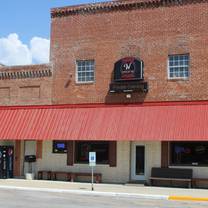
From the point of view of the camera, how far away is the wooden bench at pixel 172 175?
2544 centimetres

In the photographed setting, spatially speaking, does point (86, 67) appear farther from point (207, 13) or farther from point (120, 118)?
point (207, 13)

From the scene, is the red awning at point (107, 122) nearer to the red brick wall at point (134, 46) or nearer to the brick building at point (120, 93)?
the brick building at point (120, 93)

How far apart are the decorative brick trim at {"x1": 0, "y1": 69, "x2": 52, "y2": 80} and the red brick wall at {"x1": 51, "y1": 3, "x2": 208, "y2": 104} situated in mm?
630

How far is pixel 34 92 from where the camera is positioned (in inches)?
1203

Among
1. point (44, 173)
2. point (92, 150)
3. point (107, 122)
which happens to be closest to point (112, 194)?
point (107, 122)

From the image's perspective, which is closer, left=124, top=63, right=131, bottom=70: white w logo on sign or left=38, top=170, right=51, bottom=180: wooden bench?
left=124, top=63, right=131, bottom=70: white w logo on sign

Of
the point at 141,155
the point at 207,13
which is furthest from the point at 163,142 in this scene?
the point at 207,13

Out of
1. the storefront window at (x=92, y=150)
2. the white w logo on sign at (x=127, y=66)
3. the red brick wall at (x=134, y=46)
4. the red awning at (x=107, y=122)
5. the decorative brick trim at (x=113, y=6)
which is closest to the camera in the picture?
the red awning at (x=107, y=122)

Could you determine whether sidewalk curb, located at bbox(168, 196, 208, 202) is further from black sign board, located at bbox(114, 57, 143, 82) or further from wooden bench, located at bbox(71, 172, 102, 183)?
black sign board, located at bbox(114, 57, 143, 82)

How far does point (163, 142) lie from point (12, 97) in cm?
1055

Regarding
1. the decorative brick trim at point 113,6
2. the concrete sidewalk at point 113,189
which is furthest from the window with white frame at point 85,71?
the concrete sidewalk at point 113,189

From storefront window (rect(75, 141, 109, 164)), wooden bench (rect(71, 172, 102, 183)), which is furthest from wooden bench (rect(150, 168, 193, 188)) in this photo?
storefront window (rect(75, 141, 109, 164))

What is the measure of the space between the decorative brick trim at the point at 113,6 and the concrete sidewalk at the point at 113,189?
10413 mm

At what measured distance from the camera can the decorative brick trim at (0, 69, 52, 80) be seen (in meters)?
30.3
